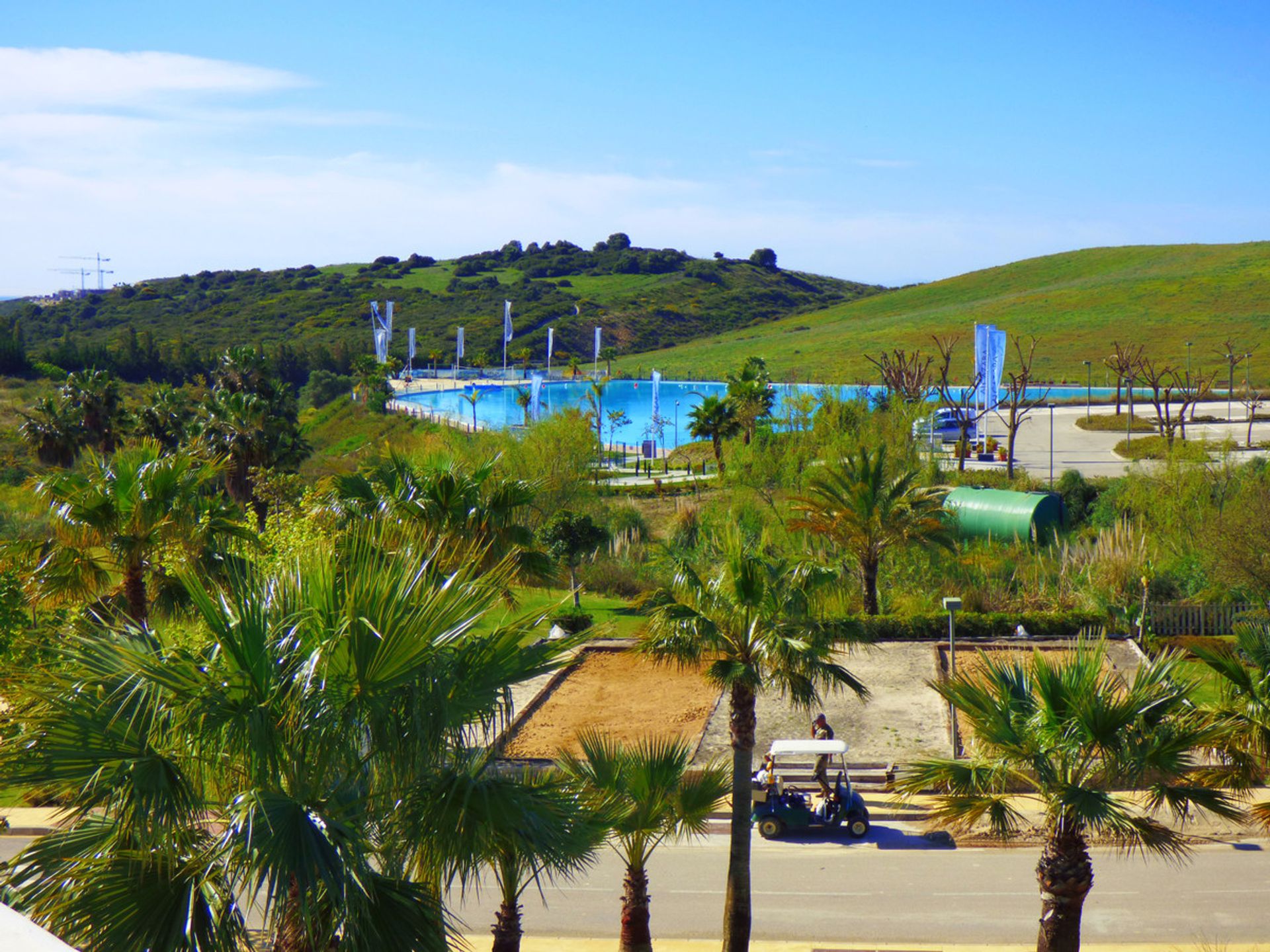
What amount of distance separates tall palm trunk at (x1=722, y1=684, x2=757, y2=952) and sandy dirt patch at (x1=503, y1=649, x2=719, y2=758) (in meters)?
6.90

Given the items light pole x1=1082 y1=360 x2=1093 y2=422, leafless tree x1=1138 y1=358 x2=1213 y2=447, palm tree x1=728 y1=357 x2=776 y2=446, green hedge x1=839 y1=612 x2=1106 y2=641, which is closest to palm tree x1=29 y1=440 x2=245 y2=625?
Result: green hedge x1=839 y1=612 x2=1106 y2=641

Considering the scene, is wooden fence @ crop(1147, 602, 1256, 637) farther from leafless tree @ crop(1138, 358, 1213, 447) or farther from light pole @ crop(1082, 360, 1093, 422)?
light pole @ crop(1082, 360, 1093, 422)

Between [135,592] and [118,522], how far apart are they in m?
1.06

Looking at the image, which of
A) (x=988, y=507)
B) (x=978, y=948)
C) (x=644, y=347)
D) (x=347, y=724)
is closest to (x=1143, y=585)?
(x=988, y=507)

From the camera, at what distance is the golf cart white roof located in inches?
636

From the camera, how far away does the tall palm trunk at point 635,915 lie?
36.2 feet

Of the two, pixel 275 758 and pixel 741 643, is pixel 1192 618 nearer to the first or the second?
pixel 741 643

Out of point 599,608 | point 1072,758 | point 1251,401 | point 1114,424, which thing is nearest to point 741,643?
point 1072,758

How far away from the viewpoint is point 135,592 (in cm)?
1490

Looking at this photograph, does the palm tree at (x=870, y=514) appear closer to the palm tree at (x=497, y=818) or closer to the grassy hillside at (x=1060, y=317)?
the palm tree at (x=497, y=818)

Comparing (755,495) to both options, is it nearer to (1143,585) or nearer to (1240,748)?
(1143,585)

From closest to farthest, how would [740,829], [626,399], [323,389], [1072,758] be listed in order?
1. [1072,758]
2. [740,829]
3. [323,389]
4. [626,399]

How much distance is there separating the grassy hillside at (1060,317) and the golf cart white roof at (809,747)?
66004mm

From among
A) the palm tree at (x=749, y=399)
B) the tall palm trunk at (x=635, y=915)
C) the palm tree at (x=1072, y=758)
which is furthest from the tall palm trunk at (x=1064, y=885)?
the palm tree at (x=749, y=399)
